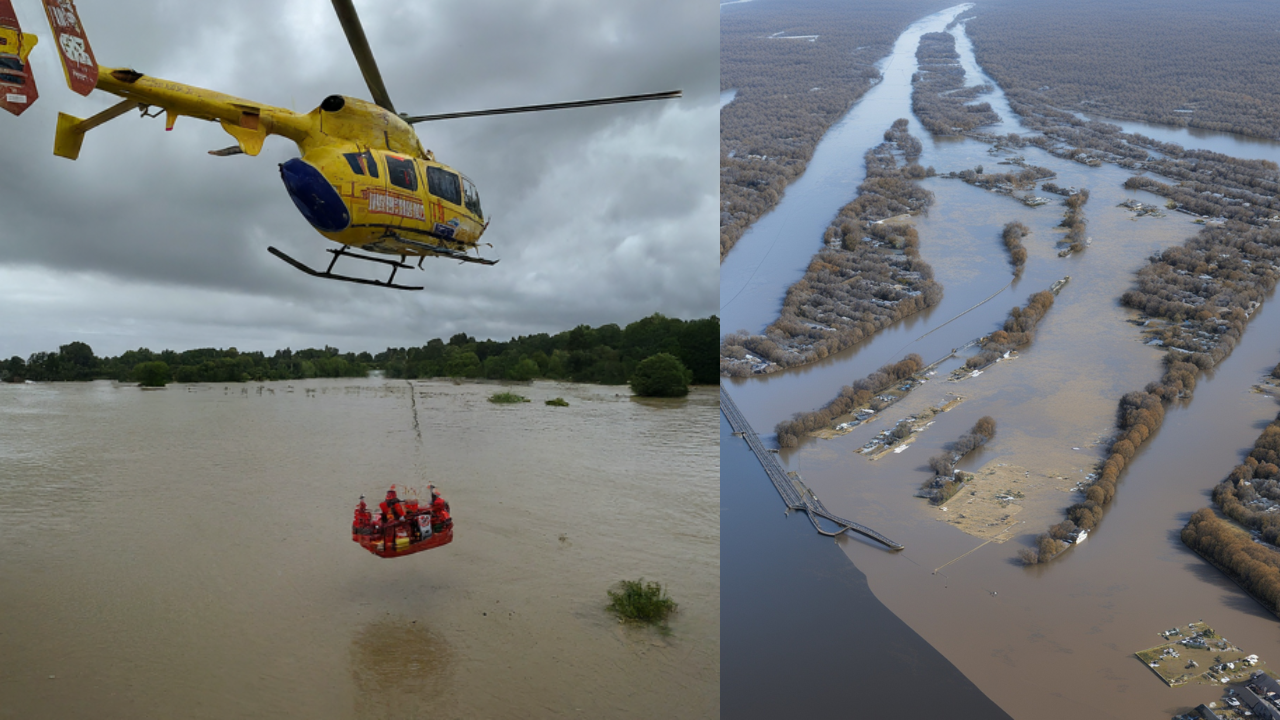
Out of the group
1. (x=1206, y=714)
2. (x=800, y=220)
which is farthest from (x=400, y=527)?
(x=800, y=220)

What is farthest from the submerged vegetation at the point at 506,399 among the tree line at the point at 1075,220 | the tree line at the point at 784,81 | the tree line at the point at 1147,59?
the tree line at the point at 1147,59

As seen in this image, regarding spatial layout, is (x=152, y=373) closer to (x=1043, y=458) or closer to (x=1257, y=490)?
(x=1043, y=458)

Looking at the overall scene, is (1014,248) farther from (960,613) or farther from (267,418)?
(267,418)

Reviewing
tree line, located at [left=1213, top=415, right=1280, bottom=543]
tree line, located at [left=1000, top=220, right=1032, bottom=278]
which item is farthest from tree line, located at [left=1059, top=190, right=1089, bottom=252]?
tree line, located at [left=1213, top=415, right=1280, bottom=543]

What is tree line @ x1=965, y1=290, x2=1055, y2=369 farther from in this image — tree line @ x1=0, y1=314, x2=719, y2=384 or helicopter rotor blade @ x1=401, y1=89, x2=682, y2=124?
helicopter rotor blade @ x1=401, y1=89, x2=682, y2=124

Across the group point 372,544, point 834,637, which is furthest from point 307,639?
point 834,637

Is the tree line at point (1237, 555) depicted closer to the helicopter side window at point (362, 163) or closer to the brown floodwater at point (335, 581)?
the brown floodwater at point (335, 581)
